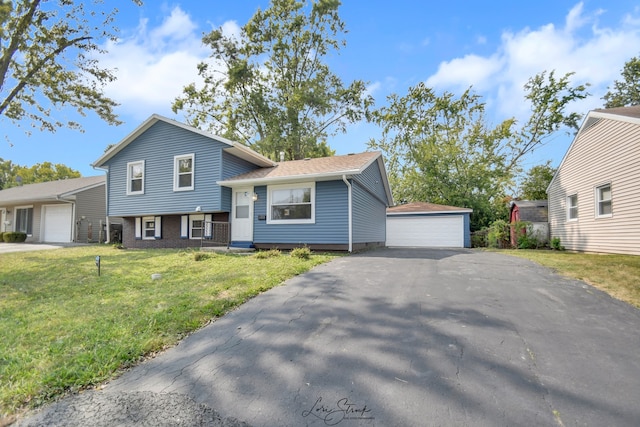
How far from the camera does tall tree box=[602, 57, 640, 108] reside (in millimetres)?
24797

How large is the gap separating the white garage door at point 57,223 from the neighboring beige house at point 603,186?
25.7 metres

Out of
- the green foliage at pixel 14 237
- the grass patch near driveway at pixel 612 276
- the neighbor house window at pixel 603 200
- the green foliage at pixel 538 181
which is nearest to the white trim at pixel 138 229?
the green foliage at pixel 14 237

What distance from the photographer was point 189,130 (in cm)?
1291

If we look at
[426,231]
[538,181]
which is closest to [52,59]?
[426,231]

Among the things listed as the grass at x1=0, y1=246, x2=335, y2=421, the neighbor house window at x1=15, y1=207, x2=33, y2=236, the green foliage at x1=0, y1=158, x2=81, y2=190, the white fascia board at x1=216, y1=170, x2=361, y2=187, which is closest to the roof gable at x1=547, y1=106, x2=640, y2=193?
the white fascia board at x1=216, y1=170, x2=361, y2=187

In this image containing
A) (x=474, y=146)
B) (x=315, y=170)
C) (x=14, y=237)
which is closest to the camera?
(x=315, y=170)

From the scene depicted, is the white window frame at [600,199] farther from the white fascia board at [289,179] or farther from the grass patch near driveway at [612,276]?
the white fascia board at [289,179]

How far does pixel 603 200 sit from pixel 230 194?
13.8 m

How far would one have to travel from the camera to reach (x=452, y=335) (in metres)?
3.19

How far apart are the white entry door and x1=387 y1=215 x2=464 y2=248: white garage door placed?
891cm

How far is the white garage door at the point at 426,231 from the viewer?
1691 cm
